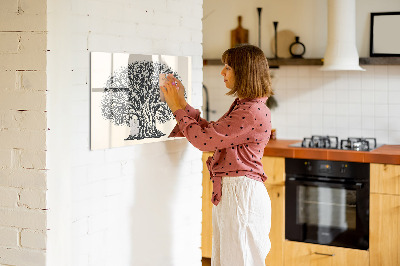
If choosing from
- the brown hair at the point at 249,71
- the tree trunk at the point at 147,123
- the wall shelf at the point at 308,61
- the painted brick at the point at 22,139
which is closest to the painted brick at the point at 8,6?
the painted brick at the point at 22,139

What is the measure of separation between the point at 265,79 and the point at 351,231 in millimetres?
1893

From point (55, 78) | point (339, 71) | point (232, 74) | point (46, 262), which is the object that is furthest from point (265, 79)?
point (339, 71)

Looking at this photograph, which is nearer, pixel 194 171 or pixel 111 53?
pixel 111 53

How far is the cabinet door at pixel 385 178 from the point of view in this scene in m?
4.00

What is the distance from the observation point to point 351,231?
422 centimetres

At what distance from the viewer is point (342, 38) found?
453 centimetres

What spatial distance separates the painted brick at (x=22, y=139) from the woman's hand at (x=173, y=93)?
2.32 feet

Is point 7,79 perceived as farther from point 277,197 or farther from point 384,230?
point 384,230

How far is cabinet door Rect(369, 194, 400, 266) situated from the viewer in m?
4.02

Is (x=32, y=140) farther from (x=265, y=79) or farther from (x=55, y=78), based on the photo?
(x=265, y=79)

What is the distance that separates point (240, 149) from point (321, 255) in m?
1.88

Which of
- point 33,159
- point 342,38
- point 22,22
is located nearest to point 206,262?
point 342,38

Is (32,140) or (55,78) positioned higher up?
(55,78)

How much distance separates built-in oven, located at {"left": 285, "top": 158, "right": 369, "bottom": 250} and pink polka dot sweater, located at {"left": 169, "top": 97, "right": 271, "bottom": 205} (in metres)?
1.49
